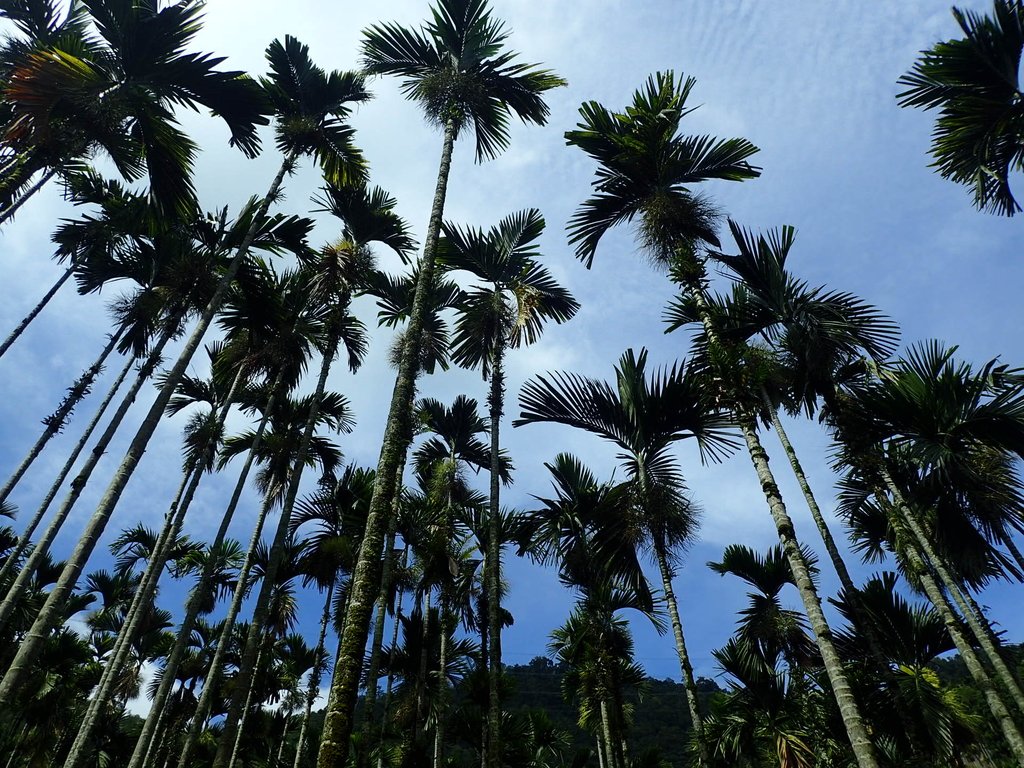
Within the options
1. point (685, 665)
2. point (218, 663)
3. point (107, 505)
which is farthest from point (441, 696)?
point (107, 505)

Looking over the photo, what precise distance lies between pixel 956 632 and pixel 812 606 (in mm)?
4223

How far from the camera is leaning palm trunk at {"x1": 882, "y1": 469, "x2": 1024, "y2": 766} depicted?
702 cm

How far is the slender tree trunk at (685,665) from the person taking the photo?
7.93 m

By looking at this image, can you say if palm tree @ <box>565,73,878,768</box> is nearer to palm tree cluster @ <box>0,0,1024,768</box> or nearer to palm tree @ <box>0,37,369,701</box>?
palm tree cluster @ <box>0,0,1024,768</box>

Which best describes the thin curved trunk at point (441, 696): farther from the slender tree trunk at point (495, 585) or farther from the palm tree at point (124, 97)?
the palm tree at point (124, 97)

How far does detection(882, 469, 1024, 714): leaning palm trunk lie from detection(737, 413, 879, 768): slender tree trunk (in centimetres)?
350

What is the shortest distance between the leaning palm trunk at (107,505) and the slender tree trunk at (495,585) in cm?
634

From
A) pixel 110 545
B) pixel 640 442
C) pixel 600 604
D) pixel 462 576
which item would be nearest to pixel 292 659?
pixel 110 545

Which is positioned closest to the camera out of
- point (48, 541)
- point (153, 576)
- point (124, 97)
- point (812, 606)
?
point (812, 606)

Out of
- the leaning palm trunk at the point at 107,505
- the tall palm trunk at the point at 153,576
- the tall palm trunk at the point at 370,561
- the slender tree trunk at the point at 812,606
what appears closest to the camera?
the tall palm trunk at the point at 370,561

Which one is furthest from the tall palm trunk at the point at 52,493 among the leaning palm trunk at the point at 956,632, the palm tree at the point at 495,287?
the leaning palm trunk at the point at 956,632

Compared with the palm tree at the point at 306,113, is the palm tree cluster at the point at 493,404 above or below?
below

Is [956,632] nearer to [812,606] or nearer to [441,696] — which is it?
[812,606]

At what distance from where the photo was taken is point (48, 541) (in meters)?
10.9
